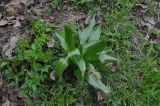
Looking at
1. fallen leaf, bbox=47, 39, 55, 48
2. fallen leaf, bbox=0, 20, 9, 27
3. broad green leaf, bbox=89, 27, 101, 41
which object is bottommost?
fallen leaf, bbox=47, 39, 55, 48

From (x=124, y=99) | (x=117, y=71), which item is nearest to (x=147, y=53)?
(x=117, y=71)

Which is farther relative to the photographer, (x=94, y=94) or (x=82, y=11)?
(x=82, y=11)

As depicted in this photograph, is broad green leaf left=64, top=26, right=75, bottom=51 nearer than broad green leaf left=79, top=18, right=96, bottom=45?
Yes

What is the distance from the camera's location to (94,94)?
129 inches

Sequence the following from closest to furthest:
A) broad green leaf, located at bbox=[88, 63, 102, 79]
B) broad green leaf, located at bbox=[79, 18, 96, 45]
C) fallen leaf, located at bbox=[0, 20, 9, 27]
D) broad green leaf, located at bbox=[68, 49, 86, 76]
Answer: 1. broad green leaf, located at bbox=[68, 49, 86, 76]
2. broad green leaf, located at bbox=[88, 63, 102, 79]
3. broad green leaf, located at bbox=[79, 18, 96, 45]
4. fallen leaf, located at bbox=[0, 20, 9, 27]

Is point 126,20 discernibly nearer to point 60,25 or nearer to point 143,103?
point 60,25

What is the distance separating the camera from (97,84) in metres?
3.19

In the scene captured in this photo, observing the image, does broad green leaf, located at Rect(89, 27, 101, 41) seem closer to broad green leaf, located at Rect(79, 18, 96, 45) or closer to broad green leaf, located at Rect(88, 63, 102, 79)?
broad green leaf, located at Rect(79, 18, 96, 45)

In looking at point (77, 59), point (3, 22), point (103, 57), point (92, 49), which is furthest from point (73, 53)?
point (3, 22)

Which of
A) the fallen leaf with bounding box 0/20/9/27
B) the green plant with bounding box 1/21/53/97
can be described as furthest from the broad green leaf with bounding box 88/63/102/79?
the fallen leaf with bounding box 0/20/9/27

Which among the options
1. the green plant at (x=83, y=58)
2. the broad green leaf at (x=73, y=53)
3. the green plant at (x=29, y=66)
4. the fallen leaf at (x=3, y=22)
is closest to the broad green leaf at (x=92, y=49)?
the green plant at (x=83, y=58)

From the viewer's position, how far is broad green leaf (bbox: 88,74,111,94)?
3168mm

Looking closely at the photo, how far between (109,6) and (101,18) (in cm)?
23

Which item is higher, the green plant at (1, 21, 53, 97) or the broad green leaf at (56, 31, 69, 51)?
the broad green leaf at (56, 31, 69, 51)
